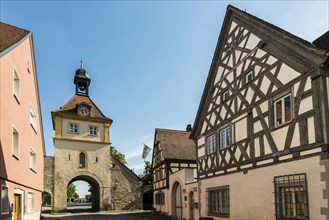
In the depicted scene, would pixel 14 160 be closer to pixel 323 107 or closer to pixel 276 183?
pixel 276 183

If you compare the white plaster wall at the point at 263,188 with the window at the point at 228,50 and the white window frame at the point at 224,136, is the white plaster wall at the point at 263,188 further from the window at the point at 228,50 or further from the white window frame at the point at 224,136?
the window at the point at 228,50

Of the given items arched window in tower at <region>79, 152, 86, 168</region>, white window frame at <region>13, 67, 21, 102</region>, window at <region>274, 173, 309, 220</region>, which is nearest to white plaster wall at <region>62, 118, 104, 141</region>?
arched window in tower at <region>79, 152, 86, 168</region>

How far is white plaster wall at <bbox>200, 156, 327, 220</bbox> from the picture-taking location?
29.8ft

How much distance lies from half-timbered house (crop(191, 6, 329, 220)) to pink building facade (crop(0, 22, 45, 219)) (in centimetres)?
912

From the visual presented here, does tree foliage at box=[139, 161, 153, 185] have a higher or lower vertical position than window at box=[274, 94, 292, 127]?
lower

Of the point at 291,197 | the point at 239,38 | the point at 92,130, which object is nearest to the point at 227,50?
the point at 239,38

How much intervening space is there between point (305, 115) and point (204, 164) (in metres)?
8.80

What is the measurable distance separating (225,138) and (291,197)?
5.46 meters

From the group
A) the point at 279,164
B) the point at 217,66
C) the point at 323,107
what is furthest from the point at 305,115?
the point at 217,66

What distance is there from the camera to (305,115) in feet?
31.9

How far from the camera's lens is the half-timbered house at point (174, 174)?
21672 millimetres

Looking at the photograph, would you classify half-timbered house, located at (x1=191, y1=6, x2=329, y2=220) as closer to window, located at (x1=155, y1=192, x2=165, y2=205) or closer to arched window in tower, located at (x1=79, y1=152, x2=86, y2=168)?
window, located at (x1=155, y1=192, x2=165, y2=205)

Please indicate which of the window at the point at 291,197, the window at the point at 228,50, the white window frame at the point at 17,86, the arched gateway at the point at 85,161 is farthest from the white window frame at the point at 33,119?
the arched gateway at the point at 85,161

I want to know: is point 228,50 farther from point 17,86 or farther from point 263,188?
point 17,86
